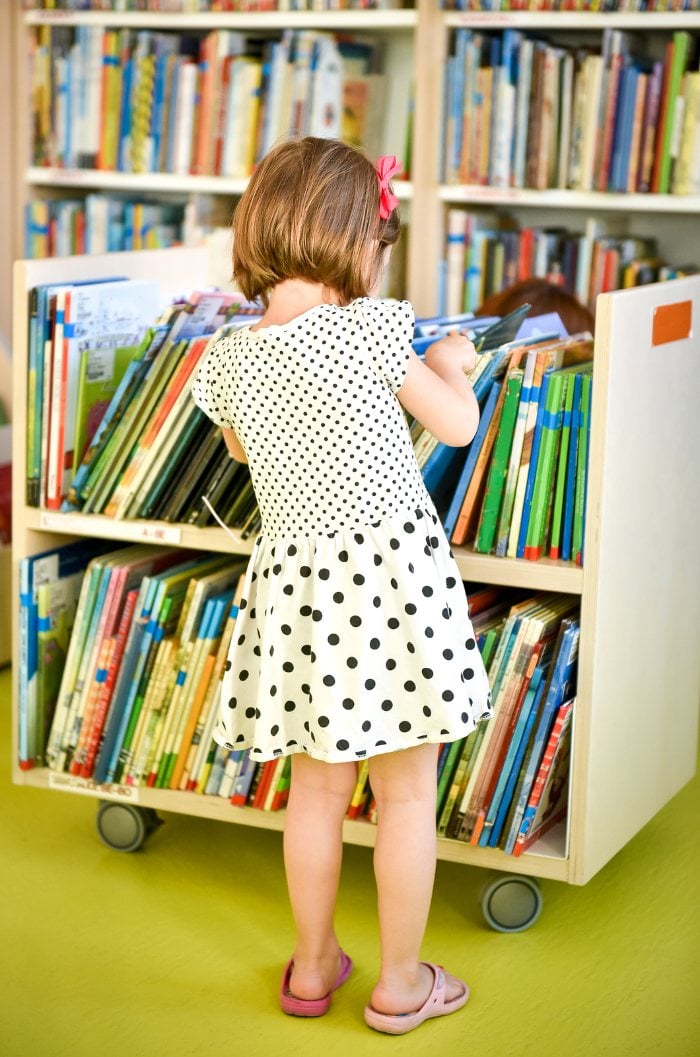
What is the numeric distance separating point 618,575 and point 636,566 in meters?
0.07

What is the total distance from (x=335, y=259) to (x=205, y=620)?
2.19 ft

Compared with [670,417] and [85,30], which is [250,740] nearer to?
[670,417]

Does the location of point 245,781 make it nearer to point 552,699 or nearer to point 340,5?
point 552,699

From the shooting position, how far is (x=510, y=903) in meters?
1.95

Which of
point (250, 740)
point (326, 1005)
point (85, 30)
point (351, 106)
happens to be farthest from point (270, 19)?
point (326, 1005)

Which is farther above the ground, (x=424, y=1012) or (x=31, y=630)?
(x=31, y=630)

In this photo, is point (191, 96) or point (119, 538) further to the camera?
point (191, 96)

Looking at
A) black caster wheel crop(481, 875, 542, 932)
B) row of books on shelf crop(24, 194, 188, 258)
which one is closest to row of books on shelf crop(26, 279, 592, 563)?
black caster wheel crop(481, 875, 542, 932)

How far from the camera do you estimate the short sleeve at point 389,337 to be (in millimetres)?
1560

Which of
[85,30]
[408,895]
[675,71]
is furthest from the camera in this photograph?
[85,30]

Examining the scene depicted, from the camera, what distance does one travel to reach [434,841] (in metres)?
1.72

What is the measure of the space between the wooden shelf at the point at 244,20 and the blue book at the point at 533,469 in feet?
5.71

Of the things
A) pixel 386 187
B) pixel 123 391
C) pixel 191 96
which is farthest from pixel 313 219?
pixel 191 96

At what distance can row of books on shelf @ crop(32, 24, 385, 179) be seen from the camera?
342 centimetres
